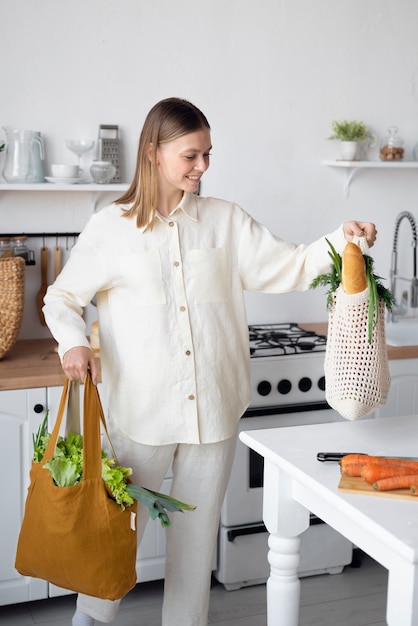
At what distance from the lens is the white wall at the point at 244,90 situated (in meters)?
3.25

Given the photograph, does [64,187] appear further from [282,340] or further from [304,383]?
[304,383]

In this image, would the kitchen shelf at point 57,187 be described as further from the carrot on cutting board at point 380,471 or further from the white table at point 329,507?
the carrot on cutting board at point 380,471

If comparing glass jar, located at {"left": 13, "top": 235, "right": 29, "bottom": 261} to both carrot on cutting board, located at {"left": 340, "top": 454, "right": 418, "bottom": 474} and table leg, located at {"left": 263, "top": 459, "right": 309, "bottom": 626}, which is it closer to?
table leg, located at {"left": 263, "top": 459, "right": 309, "bottom": 626}

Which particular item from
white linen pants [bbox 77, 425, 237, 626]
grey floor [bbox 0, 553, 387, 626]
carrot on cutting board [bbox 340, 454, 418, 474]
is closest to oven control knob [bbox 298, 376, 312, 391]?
white linen pants [bbox 77, 425, 237, 626]

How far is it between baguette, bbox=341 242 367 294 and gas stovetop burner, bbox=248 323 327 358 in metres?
1.19

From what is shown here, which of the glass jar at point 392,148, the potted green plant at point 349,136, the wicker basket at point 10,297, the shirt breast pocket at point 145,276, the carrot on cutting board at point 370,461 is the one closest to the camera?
the carrot on cutting board at point 370,461

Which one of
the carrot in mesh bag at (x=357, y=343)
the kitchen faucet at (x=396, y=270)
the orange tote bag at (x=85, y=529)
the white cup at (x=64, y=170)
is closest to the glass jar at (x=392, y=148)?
the kitchen faucet at (x=396, y=270)

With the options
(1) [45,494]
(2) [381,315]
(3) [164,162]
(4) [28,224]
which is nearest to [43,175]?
(4) [28,224]

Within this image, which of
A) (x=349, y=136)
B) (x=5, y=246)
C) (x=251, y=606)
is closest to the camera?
(x=251, y=606)

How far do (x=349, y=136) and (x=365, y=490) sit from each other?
2.23 metres

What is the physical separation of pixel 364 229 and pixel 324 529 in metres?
1.49

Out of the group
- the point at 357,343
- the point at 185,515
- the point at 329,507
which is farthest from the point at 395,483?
the point at 185,515

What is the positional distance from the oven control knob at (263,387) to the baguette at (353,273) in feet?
3.94

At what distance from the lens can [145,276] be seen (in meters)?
2.42
